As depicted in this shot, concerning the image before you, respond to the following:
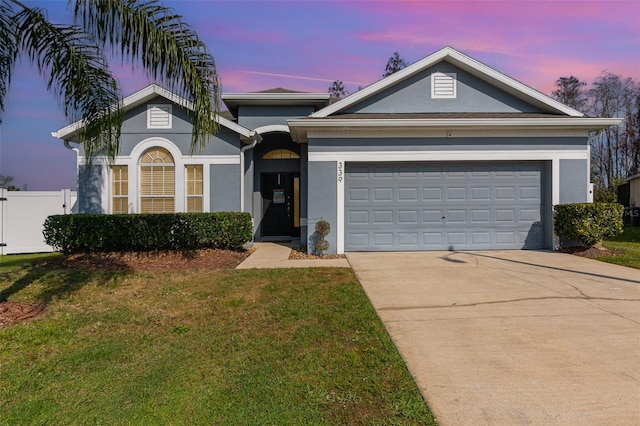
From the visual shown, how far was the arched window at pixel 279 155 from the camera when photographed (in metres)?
13.3

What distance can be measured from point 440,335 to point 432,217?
248 inches

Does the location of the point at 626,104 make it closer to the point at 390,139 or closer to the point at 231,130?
the point at 390,139

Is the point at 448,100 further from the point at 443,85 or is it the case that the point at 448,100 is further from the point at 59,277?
the point at 59,277

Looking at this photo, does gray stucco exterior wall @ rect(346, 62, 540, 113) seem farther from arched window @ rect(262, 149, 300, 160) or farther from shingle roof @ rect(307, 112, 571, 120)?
arched window @ rect(262, 149, 300, 160)

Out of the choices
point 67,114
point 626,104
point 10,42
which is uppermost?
point 626,104

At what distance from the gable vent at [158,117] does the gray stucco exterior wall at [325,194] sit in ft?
16.4

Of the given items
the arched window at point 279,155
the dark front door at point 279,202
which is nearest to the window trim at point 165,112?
the arched window at point 279,155

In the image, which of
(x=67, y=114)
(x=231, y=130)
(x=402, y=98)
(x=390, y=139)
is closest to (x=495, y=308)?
(x=390, y=139)

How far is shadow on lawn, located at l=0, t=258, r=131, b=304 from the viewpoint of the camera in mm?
6057

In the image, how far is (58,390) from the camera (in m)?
3.02

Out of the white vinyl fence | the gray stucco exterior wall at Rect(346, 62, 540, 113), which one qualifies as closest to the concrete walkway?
the gray stucco exterior wall at Rect(346, 62, 540, 113)

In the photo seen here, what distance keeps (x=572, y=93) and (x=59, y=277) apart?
133 ft

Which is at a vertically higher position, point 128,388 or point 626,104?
point 626,104

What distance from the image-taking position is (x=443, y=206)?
1005 centimetres
